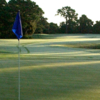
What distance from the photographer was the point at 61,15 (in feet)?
295

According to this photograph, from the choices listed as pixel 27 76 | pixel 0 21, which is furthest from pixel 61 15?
pixel 27 76

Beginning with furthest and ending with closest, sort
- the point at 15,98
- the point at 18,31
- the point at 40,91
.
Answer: the point at 40,91 → the point at 15,98 → the point at 18,31

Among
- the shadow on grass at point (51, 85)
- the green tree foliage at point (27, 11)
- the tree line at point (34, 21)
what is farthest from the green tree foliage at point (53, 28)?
the shadow on grass at point (51, 85)

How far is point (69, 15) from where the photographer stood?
90.3 meters

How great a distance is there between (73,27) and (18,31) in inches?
3118

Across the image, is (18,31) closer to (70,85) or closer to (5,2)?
(70,85)

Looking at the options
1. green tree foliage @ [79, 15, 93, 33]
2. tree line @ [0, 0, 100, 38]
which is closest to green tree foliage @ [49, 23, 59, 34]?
tree line @ [0, 0, 100, 38]

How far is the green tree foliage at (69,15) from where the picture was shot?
85.0m

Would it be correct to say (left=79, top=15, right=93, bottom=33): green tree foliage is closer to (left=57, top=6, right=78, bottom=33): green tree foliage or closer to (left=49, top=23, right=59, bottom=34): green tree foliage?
(left=57, top=6, right=78, bottom=33): green tree foliage

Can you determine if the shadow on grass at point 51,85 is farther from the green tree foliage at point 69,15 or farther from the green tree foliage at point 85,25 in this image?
the green tree foliage at point 69,15

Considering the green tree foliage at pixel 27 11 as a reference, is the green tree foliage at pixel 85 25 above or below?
below

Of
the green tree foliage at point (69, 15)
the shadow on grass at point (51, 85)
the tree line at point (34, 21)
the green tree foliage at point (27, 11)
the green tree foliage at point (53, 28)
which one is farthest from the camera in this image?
the green tree foliage at point (69, 15)

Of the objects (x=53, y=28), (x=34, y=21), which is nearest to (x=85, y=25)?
(x=53, y=28)

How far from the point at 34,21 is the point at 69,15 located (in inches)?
861
